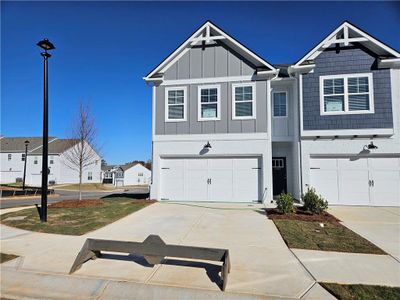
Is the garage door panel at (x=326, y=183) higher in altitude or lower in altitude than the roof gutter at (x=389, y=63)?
lower

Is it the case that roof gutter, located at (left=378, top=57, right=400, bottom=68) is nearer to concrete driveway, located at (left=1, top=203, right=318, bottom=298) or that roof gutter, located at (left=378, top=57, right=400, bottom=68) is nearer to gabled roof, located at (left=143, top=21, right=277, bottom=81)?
gabled roof, located at (left=143, top=21, right=277, bottom=81)

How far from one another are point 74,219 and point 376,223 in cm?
1030

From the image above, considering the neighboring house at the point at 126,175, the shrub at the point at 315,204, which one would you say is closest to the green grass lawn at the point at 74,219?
the shrub at the point at 315,204

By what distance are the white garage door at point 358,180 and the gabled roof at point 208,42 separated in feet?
18.1

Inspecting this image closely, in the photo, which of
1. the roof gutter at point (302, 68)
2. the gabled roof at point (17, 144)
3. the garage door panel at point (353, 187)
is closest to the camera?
the garage door panel at point (353, 187)

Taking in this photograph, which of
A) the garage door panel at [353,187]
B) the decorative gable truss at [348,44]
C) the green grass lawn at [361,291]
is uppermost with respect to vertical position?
the decorative gable truss at [348,44]

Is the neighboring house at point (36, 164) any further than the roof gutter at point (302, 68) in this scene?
Yes

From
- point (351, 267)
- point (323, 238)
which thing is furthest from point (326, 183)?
point (351, 267)

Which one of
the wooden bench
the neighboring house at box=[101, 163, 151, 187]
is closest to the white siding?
the neighboring house at box=[101, 163, 151, 187]

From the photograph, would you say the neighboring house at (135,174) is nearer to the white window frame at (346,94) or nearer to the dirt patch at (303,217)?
the white window frame at (346,94)

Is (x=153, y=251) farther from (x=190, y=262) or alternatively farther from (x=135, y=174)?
(x=135, y=174)

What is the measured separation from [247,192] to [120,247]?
8896 mm

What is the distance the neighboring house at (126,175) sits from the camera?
166ft

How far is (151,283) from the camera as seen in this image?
4250 millimetres
